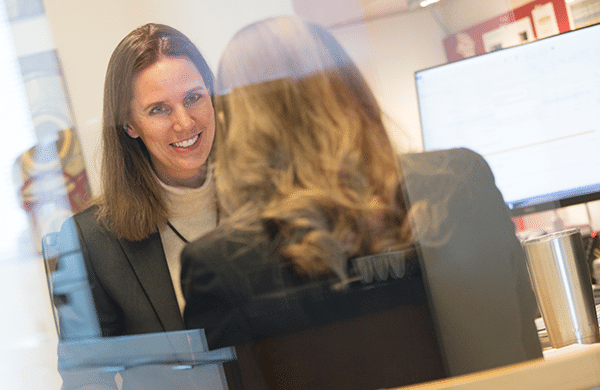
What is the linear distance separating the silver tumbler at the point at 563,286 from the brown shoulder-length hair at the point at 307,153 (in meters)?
0.20

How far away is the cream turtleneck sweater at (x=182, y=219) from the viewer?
688mm

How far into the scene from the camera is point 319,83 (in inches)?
28.4

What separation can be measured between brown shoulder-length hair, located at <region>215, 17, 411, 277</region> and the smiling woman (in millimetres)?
46

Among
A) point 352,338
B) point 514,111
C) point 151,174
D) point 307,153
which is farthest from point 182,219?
point 514,111

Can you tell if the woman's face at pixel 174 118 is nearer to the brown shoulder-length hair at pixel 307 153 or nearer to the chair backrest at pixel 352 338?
the brown shoulder-length hair at pixel 307 153

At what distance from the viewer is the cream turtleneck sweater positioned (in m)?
0.69

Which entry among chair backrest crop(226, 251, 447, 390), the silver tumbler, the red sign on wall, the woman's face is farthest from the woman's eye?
the silver tumbler

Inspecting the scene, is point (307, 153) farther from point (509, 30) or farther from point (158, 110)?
point (509, 30)

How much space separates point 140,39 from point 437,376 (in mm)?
669

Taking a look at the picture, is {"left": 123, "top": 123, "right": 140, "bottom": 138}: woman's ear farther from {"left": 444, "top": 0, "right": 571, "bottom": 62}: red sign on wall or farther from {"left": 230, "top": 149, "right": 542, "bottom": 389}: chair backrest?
{"left": 444, "top": 0, "right": 571, "bottom": 62}: red sign on wall

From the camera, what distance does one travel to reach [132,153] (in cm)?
69

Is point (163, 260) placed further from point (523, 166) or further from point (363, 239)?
point (523, 166)

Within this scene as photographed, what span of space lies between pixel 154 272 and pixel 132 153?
0.56 ft

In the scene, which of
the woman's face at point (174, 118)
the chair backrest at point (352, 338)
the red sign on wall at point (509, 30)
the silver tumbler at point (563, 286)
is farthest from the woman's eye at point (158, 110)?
the silver tumbler at point (563, 286)
